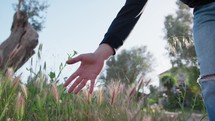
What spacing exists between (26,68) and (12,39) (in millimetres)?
3559

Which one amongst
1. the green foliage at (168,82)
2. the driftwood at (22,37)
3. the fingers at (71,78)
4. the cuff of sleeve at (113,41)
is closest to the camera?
the fingers at (71,78)

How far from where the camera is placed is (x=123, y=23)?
1.50 metres

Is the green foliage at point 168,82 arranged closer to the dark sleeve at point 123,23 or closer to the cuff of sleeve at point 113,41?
the dark sleeve at point 123,23

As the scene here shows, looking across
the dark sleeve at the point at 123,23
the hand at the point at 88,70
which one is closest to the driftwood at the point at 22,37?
the dark sleeve at the point at 123,23

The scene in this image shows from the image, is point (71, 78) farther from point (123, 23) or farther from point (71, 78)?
point (123, 23)

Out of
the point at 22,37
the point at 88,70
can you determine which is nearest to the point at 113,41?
the point at 88,70

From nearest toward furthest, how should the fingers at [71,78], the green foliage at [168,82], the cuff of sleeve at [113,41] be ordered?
the fingers at [71,78], the cuff of sleeve at [113,41], the green foliage at [168,82]

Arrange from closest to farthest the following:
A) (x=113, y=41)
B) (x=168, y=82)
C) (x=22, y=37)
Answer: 1. (x=113, y=41)
2. (x=22, y=37)
3. (x=168, y=82)

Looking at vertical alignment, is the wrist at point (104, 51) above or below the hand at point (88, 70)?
above

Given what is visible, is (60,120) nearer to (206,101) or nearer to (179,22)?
(206,101)

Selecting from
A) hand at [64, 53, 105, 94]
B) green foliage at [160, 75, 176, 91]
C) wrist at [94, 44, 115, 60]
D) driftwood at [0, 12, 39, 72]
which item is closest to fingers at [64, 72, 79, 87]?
hand at [64, 53, 105, 94]

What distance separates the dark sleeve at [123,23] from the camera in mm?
1447

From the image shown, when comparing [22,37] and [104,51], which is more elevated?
[22,37]

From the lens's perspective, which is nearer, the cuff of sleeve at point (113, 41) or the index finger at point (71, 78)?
the index finger at point (71, 78)
